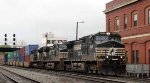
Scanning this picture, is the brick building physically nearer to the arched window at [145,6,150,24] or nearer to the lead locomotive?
the arched window at [145,6,150,24]

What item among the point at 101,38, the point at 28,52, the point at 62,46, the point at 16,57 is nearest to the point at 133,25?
the point at 62,46

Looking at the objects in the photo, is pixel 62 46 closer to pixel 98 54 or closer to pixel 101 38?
pixel 101 38

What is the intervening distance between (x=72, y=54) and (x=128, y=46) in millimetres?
11751

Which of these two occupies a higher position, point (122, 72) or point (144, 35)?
point (144, 35)

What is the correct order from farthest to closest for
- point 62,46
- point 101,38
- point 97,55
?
point 62,46, point 101,38, point 97,55

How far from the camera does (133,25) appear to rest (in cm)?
4875

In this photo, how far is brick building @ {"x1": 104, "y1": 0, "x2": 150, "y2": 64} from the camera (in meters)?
44.8

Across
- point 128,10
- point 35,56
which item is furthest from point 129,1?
point 35,56

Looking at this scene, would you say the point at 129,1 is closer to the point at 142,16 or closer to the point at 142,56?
the point at 142,16

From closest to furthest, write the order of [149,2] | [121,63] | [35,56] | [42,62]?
[121,63] < [149,2] < [42,62] < [35,56]

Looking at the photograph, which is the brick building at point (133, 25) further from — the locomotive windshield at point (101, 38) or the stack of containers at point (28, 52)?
the stack of containers at point (28, 52)

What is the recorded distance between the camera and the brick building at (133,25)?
44.8 m

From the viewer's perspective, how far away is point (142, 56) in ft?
149

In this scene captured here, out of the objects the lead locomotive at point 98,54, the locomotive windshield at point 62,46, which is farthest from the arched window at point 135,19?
the lead locomotive at point 98,54
